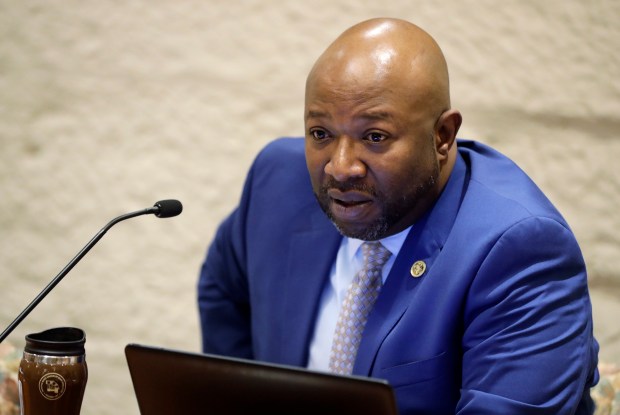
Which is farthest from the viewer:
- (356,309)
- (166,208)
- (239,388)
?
(356,309)

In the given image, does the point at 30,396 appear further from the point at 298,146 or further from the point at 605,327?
the point at 605,327

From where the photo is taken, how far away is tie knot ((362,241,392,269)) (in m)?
2.07

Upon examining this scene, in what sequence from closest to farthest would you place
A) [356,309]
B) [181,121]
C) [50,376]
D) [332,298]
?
[50,376] → [356,309] → [332,298] → [181,121]

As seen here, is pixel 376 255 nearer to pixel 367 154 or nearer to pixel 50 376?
pixel 367 154

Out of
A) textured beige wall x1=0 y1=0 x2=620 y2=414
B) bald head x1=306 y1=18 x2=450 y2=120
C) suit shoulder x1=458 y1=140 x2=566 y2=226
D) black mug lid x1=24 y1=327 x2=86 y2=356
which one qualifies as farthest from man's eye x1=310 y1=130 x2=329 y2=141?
textured beige wall x1=0 y1=0 x2=620 y2=414

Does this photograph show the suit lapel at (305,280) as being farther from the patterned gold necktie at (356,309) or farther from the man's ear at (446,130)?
the man's ear at (446,130)

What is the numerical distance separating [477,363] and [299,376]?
63 centimetres

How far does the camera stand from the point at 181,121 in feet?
9.92

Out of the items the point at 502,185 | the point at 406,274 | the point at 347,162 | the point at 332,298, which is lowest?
the point at 332,298

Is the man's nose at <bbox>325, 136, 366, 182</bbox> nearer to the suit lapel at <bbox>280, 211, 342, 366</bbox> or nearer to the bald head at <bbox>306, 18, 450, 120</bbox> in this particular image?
the bald head at <bbox>306, 18, 450, 120</bbox>

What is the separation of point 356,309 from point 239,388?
75 cm

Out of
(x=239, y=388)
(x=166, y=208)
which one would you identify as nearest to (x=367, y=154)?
(x=166, y=208)

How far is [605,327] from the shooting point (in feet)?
9.48

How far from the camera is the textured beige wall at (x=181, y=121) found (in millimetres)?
2846
